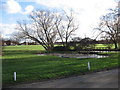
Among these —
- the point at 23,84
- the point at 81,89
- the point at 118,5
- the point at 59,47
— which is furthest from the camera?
the point at 59,47

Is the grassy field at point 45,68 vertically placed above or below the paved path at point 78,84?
above

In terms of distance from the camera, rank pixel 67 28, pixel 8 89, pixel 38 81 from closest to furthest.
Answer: pixel 8 89
pixel 38 81
pixel 67 28

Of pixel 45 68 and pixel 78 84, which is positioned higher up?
pixel 45 68

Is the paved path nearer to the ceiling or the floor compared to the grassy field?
nearer to the floor

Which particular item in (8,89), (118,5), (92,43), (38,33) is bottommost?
(8,89)

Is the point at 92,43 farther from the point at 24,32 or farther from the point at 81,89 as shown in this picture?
the point at 81,89

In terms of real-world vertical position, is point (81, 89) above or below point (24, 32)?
below

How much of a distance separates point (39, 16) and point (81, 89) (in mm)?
38747

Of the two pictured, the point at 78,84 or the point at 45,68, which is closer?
the point at 78,84

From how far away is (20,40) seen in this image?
44438mm

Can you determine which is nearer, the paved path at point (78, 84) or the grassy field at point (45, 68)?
the paved path at point (78, 84)

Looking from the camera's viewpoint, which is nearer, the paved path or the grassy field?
the paved path

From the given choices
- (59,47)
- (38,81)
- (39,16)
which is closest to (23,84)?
(38,81)

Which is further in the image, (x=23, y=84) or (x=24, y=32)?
(x=24, y=32)
